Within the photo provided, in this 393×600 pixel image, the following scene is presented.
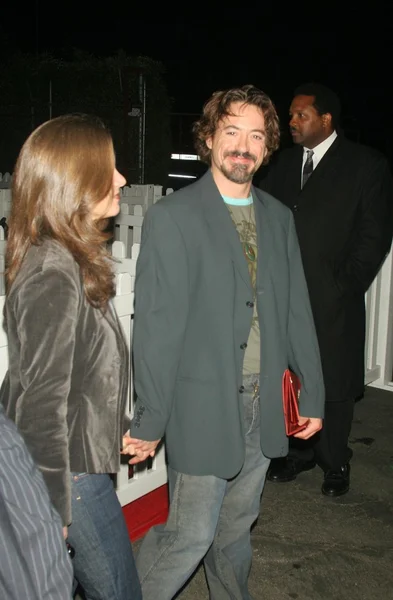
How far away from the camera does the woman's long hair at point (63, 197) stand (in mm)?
1975

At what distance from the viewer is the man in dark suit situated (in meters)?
3.96

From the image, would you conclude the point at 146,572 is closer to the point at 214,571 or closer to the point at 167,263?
the point at 214,571

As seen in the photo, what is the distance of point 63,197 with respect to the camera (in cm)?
198

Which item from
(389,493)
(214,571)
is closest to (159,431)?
(214,571)

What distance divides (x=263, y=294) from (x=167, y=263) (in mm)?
421

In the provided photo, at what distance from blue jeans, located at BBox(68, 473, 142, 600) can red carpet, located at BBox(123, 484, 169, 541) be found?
5.42 feet

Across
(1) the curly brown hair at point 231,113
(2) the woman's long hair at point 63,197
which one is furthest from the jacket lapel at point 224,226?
(2) the woman's long hair at point 63,197

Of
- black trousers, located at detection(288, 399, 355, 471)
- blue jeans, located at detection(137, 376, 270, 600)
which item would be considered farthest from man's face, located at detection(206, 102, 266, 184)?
black trousers, located at detection(288, 399, 355, 471)

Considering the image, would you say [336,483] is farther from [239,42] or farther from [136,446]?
[239,42]

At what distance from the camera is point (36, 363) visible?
186cm

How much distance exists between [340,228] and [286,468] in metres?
1.61

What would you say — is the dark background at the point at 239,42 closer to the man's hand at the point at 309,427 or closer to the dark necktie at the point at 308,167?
the dark necktie at the point at 308,167

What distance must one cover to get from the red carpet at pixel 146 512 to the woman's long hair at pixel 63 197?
7.19ft

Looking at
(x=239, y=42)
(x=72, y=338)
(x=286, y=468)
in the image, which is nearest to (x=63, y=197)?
(x=72, y=338)
